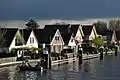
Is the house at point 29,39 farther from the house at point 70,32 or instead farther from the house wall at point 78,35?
the house wall at point 78,35

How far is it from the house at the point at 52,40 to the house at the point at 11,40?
12.6 metres

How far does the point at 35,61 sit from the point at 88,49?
4260cm

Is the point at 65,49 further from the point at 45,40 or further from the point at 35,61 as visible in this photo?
the point at 35,61

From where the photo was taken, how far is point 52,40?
106125mm

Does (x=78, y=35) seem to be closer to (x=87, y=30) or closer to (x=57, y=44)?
(x=87, y=30)

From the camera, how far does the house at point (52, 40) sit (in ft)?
346

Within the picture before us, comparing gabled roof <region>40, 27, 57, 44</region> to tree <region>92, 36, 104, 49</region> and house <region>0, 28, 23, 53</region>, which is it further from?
tree <region>92, 36, 104, 49</region>

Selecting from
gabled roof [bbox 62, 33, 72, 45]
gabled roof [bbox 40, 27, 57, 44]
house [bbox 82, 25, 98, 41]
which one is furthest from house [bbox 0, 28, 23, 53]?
house [bbox 82, 25, 98, 41]

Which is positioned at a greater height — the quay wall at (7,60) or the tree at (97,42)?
the tree at (97,42)

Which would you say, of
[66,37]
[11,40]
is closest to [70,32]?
[66,37]

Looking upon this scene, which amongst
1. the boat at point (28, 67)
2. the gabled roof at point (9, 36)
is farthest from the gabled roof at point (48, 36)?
the boat at point (28, 67)

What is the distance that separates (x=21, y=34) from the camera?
3846 inches

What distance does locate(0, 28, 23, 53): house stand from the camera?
295 feet

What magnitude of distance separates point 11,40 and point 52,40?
17.1 metres
